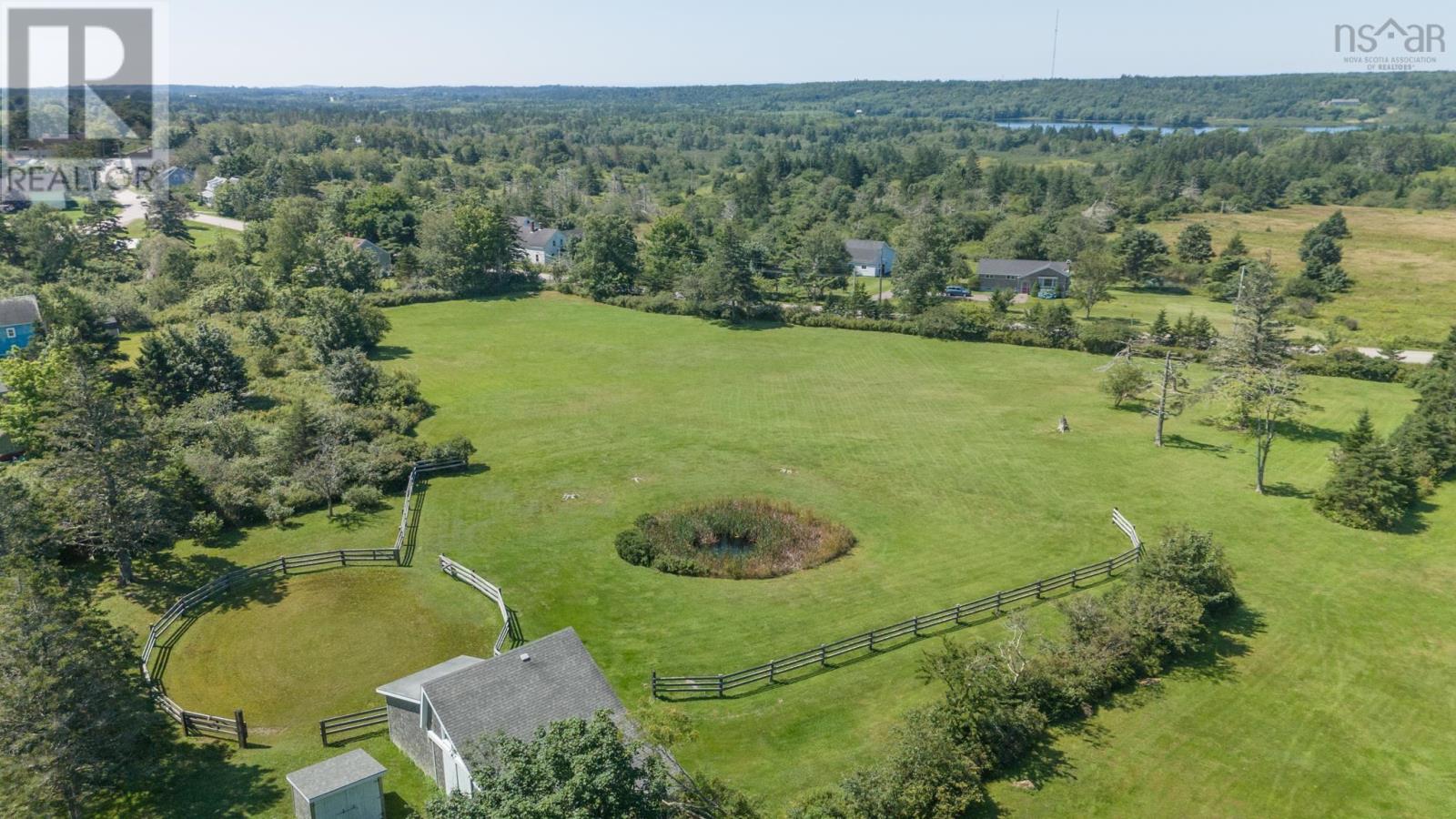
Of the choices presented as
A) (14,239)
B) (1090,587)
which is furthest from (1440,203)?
(14,239)

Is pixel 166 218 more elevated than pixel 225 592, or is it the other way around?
pixel 166 218

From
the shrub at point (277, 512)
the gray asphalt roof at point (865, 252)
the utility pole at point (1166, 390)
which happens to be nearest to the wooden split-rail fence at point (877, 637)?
the utility pole at point (1166, 390)

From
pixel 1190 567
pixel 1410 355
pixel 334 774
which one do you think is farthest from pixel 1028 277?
pixel 334 774

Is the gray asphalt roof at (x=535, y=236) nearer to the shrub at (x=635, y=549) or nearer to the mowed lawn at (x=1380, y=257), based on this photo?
the shrub at (x=635, y=549)

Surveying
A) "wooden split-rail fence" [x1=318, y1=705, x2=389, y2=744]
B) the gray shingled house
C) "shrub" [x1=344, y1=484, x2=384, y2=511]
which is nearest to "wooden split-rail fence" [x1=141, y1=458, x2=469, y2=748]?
"shrub" [x1=344, y1=484, x2=384, y2=511]

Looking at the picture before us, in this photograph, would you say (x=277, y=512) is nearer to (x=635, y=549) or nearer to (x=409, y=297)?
(x=635, y=549)

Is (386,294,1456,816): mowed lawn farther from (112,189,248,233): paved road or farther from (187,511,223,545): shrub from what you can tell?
(112,189,248,233): paved road

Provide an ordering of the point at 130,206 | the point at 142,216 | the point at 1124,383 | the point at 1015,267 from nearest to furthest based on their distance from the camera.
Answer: the point at 1124,383
the point at 1015,267
the point at 142,216
the point at 130,206
